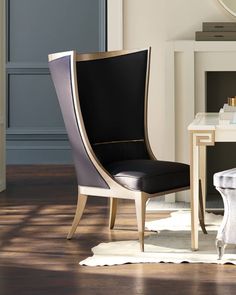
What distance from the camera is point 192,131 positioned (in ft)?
14.5

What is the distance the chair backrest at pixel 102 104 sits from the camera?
4777mm

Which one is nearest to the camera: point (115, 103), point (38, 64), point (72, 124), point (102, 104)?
point (72, 124)

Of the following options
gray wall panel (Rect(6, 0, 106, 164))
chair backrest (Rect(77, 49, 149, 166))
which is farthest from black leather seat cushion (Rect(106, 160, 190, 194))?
gray wall panel (Rect(6, 0, 106, 164))

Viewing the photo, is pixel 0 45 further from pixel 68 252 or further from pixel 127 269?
pixel 127 269

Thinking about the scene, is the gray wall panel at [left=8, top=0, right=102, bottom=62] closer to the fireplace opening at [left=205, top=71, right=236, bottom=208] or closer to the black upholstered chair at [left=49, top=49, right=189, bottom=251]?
the fireplace opening at [left=205, top=71, right=236, bottom=208]

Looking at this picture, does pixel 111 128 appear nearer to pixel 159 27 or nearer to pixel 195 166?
pixel 195 166

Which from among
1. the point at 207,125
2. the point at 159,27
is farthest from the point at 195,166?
the point at 159,27

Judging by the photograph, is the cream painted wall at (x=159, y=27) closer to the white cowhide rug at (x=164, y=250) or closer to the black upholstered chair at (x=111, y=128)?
the black upholstered chair at (x=111, y=128)

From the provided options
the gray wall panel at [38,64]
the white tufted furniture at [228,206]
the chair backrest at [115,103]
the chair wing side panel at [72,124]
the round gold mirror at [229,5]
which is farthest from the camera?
the gray wall panel at [38,64]

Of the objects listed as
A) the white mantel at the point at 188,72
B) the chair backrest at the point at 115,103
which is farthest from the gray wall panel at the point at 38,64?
the chair backrest at the point at 115,103

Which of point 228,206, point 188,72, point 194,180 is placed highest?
point 188,72

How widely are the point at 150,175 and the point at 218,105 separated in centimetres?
223

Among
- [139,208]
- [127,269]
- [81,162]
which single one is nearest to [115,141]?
[81,162]

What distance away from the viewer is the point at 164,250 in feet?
15.0
